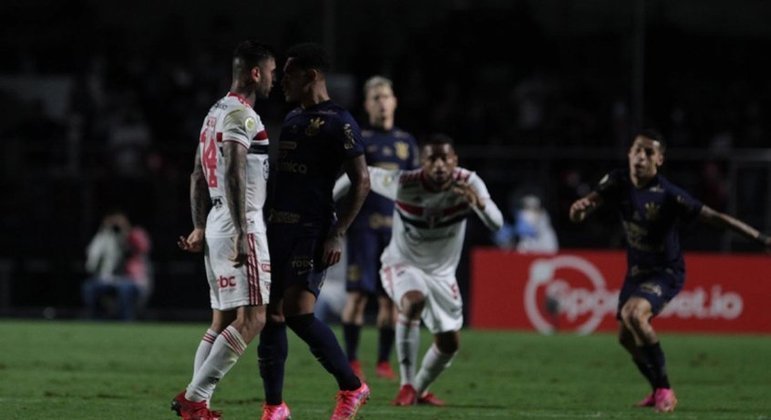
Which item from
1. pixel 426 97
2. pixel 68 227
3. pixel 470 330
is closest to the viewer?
pixel 470 330

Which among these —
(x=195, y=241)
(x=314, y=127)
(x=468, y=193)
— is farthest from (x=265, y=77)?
(x=468, y=193)

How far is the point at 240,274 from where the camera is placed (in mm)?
8039

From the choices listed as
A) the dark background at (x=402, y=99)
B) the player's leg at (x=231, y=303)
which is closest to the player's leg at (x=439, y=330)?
the player's leg at (x=231, y=303)

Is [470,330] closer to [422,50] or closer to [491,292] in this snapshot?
[491,292]

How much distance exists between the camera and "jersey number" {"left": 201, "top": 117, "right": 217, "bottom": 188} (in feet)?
26.6

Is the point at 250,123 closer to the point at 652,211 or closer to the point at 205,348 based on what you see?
the point at 205,348

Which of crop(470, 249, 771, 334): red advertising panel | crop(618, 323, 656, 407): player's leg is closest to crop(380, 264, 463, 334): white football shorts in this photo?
crop(618, 323, 656, 407): player's leg

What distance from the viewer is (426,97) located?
25141mm

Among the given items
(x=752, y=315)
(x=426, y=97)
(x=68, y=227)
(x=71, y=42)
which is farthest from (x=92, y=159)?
(x=752, y=315)

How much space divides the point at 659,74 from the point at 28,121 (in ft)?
35.5

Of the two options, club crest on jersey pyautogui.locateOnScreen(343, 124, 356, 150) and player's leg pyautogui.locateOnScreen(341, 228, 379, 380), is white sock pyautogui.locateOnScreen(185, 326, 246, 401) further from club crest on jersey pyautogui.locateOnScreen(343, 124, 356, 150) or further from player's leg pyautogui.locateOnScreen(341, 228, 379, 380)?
player's leg pyautogui.locateOnScreen(341, 228, 379, 380)

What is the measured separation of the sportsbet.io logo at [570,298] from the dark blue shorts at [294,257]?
12.6 metres

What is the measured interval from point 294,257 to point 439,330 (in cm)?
221

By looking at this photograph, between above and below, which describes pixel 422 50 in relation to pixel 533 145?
above
